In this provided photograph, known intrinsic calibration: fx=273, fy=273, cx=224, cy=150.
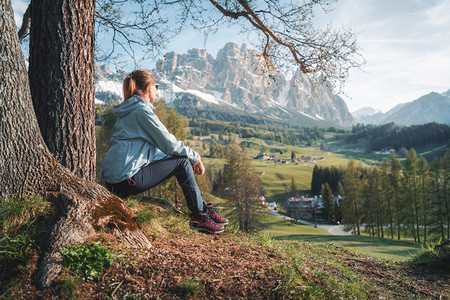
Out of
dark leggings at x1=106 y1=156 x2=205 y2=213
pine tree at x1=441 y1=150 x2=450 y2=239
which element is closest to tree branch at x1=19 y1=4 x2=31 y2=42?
dark leggings at x1=106 y1=156 x2=205 y2=213

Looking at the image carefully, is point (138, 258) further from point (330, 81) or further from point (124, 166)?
point (330, 81)

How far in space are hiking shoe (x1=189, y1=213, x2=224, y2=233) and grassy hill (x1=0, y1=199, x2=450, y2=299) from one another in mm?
141

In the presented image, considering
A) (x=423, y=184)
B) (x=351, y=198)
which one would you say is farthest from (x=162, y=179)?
(x=351, y=198)

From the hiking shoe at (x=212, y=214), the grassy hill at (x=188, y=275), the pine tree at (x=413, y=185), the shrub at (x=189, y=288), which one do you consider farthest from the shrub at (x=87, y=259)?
→ the pine tree at (x=413, y=185)

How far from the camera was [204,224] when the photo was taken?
474cm

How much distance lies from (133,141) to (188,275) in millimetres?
2065

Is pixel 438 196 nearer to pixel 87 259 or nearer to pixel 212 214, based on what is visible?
pixel 212 214

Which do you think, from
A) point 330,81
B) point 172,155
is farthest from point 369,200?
point 172,155

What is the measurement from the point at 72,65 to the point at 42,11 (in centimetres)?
83

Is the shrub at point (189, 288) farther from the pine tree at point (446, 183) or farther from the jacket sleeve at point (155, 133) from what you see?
the pine tree at point (446, 183)

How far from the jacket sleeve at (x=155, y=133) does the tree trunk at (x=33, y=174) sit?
1096 mm

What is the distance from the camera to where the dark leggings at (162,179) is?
4.14 meters

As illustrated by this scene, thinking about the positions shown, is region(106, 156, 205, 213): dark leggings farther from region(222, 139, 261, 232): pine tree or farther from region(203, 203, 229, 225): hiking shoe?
region(222, 139, 261, 232): pine tree

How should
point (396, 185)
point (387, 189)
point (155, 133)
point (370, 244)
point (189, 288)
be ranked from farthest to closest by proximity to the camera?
point (387, 189), point (396, 185), point (370, 244), point (155, 133), point (189, 288)
